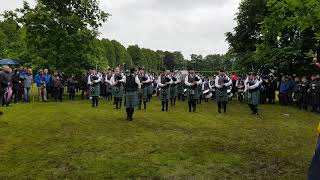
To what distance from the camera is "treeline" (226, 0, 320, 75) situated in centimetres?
2345

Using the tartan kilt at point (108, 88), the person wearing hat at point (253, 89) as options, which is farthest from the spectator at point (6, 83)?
the person wearing hat at point (253, 89)

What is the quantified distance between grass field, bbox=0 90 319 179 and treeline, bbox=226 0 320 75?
5.80m

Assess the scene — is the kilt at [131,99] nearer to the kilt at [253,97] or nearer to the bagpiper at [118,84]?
the bagpiper at [118,84]

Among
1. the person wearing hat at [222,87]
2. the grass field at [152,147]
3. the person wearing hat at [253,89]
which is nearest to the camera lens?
the grass field at [152,147]

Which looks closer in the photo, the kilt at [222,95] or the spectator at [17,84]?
the kilt at [222,95]

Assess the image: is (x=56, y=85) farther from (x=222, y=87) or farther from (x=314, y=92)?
(x=314, y=92)

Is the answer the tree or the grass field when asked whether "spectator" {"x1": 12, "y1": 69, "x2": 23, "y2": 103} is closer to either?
the tree

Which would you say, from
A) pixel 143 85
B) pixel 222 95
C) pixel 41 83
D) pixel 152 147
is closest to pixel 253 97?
pixel 222 95

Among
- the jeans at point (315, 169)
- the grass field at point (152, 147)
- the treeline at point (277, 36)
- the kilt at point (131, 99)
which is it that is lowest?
the grass field at point (152, 147)

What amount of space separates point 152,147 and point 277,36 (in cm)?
1911

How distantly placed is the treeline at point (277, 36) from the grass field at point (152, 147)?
5804 mm

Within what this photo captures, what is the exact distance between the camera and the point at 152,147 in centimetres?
1140

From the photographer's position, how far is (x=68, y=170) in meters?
8.99

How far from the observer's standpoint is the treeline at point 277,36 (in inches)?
923
